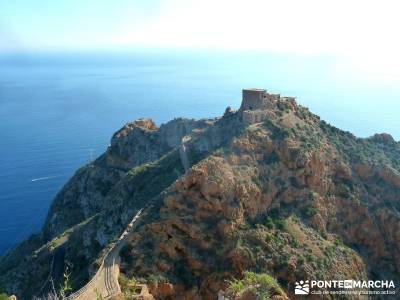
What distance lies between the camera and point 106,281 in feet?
103

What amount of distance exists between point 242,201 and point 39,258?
24.9 metres

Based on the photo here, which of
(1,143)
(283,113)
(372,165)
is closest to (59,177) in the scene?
(1,143)

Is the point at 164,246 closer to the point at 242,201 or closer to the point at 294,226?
the point at 242,201

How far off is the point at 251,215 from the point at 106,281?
47.6ft

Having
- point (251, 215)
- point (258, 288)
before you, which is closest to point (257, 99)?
point (251, 215)

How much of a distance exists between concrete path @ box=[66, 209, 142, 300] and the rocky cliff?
2.67 feet

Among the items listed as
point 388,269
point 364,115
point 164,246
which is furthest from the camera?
point 364,115

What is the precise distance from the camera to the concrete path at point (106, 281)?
97.9 ft

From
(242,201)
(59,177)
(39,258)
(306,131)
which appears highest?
(306,131)

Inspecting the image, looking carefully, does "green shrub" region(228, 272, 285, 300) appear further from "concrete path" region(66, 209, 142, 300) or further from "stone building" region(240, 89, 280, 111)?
"stone building" region(240, 89, 280, 111)

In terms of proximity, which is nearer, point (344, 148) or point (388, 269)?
point (388, 269)

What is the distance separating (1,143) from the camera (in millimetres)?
133000

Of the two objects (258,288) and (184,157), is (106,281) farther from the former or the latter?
(184,157)

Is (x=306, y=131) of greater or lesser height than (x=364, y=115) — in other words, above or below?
above
